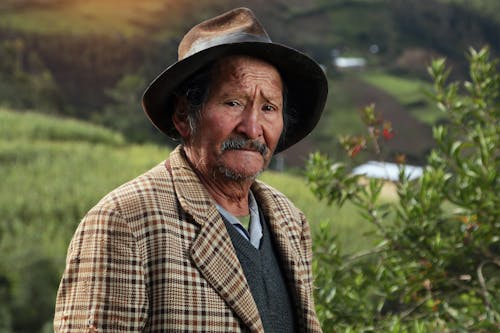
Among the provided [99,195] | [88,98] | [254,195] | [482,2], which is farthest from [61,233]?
[482,2]

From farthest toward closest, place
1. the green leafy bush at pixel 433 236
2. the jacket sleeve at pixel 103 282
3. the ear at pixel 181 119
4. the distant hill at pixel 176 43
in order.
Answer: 1. the distant hill at pixel 176 43
2. the green leafy bush at pixel 433 236
3. the ear at pixel 181 119
4. the jacket sleeve at pixel 103 282

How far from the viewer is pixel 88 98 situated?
3612cm

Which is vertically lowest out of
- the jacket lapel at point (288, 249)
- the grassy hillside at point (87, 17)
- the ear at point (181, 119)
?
the grassy hillside at point (87, 17)

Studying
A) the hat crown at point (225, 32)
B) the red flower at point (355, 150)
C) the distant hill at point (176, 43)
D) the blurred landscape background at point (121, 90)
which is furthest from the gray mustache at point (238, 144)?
the distant hill at point (176, 43)

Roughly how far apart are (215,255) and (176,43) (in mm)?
34707

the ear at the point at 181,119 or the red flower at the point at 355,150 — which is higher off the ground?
the ear at the point at 181,119

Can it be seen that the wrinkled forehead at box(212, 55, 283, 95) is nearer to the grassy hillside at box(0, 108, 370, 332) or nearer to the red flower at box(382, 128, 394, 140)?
the red flower at box(382, 128, 394, 140)

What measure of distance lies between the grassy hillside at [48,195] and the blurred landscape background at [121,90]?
27 millimetres

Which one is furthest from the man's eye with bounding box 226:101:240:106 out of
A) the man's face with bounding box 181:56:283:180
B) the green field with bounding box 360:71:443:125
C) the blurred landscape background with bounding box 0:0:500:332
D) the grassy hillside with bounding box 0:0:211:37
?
the grassy hillside with bounding box 0:0:211:37

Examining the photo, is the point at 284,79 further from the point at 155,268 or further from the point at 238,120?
the point at 155,268

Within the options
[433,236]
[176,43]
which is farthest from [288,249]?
[176,43]

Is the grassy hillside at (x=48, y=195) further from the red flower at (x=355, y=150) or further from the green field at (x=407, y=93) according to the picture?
the green field at (x=407, y=93)

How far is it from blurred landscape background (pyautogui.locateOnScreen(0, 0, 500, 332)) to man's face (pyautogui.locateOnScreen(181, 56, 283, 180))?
582cm

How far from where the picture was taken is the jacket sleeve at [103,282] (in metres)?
1.66
